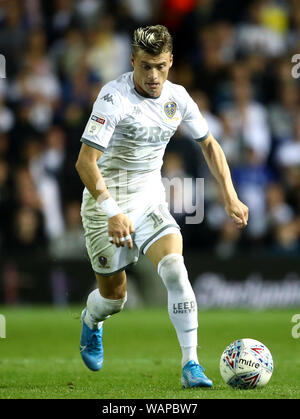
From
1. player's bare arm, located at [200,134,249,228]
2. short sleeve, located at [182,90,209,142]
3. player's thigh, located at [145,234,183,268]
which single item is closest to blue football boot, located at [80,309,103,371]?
player's thigh, located at [145,234,183,268]

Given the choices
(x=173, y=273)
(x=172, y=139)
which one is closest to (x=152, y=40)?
(x=173, y=273)

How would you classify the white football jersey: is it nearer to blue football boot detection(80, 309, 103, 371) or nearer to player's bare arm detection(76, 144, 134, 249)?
player's bare arm detection(76, 144, 134, 249)

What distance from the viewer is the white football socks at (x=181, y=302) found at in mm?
6453

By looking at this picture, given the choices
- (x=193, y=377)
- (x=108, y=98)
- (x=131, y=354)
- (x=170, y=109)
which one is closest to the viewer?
(x=193, y=377)

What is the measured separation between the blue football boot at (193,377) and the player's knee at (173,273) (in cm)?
55

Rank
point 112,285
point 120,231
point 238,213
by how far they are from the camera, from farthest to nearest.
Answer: point 112,285, point 238,213, point 120,231

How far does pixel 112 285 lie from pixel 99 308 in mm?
253

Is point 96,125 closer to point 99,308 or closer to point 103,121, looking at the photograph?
point 103,121

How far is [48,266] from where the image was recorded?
530 inches

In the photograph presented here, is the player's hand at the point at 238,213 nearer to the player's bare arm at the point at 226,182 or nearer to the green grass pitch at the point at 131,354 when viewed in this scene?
the player's bare arm at the point at 226,182

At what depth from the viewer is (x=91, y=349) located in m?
7.58

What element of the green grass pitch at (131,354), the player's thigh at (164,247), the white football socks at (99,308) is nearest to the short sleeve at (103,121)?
the player's thigh at (164,247)

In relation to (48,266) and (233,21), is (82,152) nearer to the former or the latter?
(48,266)
